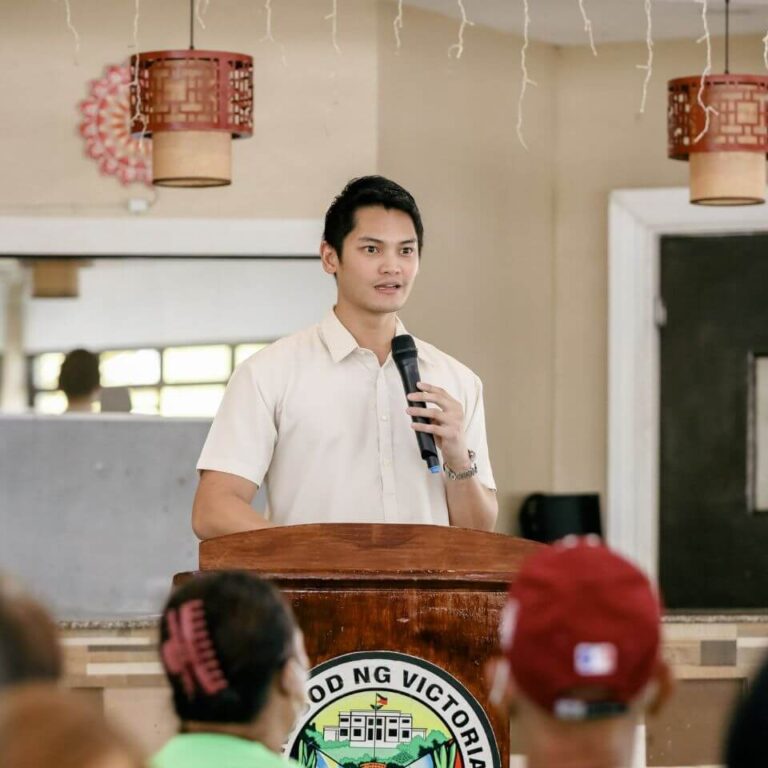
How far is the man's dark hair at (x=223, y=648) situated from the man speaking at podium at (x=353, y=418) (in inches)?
46.3

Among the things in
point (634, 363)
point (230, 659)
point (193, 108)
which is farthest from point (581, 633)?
point (634, 363)

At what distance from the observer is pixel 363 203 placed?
312 cm

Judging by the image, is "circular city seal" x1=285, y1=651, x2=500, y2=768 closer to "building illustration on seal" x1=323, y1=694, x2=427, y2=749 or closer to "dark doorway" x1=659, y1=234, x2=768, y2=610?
"building illustration on seal" x1=323, y1=694, x2=427, y2=749

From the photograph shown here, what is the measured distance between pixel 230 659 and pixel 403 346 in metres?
1.33

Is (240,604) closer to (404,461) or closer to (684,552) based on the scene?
(404,461)

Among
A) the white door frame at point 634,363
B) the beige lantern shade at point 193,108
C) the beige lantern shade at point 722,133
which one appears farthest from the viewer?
the white door frame at point 634,363

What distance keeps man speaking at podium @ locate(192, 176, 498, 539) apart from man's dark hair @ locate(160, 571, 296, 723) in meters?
1.18

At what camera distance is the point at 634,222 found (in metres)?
5.63

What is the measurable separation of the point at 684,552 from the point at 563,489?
453mm

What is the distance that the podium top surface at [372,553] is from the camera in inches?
101

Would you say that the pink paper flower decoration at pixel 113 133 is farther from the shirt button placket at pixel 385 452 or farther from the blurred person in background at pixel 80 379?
the shirt button placket at pixel 385 452

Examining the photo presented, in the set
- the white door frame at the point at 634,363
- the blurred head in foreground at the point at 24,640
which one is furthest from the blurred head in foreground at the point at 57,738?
the white door frame at the point at 634,363

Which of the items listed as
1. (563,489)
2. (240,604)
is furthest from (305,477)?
(563,489)

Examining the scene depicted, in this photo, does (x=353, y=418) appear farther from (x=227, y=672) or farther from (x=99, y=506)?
(x=99, y=506)
